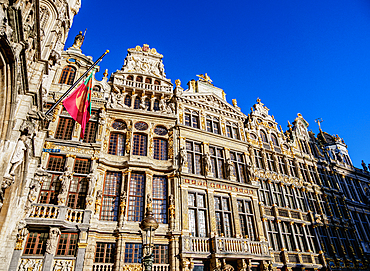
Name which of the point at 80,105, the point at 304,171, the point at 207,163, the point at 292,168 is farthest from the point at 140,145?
the point at 304,171

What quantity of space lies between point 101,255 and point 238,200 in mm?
11324

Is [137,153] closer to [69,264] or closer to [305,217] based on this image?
[69,264]

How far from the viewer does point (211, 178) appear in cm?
2052

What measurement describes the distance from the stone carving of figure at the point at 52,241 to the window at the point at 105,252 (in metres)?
2.44

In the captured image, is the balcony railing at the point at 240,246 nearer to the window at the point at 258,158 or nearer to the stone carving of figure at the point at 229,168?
the stone carving of figure at the point at 229,168

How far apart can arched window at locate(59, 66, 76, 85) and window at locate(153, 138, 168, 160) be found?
8276 mm

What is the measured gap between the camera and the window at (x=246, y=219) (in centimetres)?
2030

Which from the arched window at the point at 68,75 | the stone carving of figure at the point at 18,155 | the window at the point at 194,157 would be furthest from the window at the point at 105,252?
the arched window at the point at 68,75

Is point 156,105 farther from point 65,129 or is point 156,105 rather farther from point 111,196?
point 111,196

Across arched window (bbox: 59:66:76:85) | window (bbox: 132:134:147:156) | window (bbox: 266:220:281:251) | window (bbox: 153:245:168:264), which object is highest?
arched window (bbox: 59:66:76:85)

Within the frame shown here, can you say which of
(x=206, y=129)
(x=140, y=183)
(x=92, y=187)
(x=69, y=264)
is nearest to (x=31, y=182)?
(x=92, y=187)

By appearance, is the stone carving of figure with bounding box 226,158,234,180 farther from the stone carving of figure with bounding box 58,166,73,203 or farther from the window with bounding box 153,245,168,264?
the stone carving of figure with bounding box 58,166,73,203

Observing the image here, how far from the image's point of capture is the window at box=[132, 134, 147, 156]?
65.3ft

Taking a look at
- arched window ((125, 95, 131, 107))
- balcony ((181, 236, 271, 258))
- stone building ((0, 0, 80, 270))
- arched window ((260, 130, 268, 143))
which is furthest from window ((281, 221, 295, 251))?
stone building ((0, 0, 80, 270))
